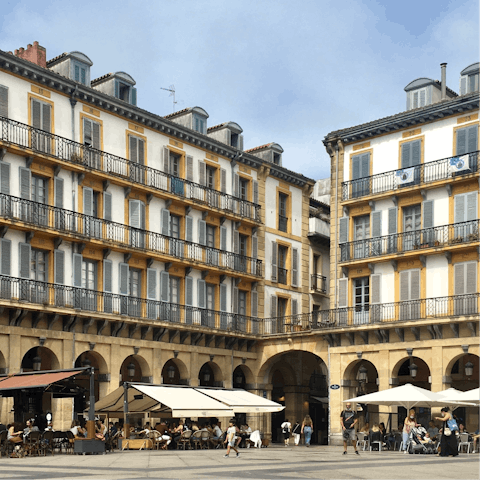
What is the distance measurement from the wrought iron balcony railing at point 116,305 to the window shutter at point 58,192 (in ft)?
10.4

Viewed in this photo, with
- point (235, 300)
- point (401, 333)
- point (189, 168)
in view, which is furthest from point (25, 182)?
point (401, 333)

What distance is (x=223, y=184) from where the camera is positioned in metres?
42.4

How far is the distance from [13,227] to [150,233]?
23.9ft

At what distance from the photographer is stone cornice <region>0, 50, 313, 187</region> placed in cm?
3288

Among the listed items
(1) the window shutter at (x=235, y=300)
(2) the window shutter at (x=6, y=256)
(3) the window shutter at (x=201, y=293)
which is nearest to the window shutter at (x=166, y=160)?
(3) the window shutter at (x=201, y=293)

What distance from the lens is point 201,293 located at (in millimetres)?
40406

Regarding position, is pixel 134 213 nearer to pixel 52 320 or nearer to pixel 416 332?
pixel 52 320

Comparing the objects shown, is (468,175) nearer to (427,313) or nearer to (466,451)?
(427,313)

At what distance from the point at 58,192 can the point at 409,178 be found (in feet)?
47.5

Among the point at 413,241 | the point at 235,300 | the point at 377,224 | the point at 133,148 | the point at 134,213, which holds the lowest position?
the point at 235,300

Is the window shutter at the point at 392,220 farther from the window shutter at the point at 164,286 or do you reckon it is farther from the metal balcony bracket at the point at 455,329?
the window shutter at the point at 164,286

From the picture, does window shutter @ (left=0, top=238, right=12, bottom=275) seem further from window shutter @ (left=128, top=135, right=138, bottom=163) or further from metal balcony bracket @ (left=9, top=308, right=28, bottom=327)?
window shutter @ (left=128, top=135, right=138, bottom=163)

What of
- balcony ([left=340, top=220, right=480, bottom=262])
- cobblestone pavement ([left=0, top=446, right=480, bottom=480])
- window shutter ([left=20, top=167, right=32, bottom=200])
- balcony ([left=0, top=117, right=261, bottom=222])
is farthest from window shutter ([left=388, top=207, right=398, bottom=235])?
cobblestone pavement ([left=0, top=446, right=480, bottom=480])

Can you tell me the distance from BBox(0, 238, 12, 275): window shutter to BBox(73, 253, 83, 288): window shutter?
309 cm
